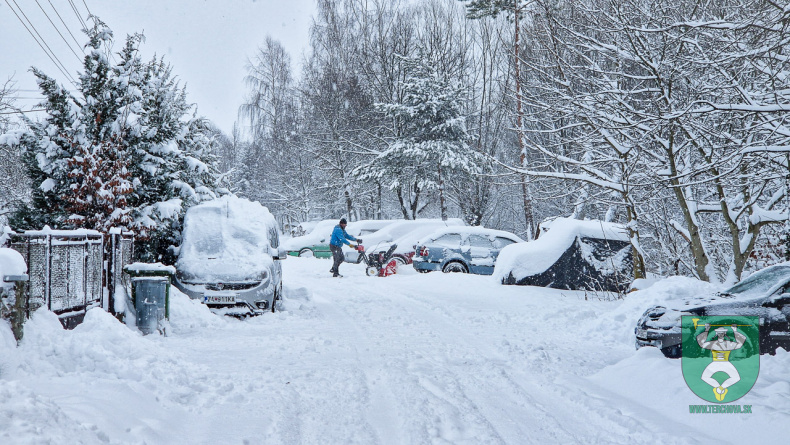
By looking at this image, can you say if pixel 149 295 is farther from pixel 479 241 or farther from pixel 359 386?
pixel 479 241

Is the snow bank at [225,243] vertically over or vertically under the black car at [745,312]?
over

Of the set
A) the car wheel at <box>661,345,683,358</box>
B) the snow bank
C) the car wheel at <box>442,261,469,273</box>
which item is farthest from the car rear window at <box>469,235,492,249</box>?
the car wheel at <box>661,345,683,358</box>

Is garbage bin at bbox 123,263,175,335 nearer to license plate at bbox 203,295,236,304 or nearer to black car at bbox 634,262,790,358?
license plate at bbox 203,295,236,304

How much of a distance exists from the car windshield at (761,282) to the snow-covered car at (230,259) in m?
7.04

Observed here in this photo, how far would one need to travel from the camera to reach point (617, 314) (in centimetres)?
795

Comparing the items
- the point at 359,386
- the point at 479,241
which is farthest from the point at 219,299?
the point at 479,241

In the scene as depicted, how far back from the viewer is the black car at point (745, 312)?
584 centimetres

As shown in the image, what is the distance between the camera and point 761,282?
21.4 feet

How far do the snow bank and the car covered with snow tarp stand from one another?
5858 millimetres

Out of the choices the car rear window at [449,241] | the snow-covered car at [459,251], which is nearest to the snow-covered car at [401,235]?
the snow-covered car at [459,251]

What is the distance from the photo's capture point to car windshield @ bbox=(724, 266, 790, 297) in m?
6.29

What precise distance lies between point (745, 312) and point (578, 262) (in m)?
A: 6.11

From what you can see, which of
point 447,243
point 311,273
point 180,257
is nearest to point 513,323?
point 180,257

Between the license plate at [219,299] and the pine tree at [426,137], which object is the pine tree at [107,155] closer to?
the license plate at [219,299]
